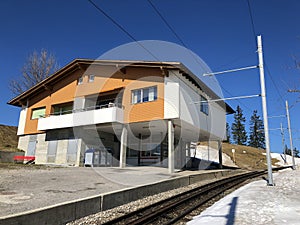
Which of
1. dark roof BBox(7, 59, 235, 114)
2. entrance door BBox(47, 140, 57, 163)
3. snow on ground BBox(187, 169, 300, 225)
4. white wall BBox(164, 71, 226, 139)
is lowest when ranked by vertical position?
snow on ground BBox(187, 169, 300, 225)

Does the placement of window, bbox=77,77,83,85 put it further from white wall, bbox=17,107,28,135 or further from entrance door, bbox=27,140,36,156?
white wall, bbox=17,107,28,135

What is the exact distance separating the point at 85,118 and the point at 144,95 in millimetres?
5534

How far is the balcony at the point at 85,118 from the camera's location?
61.7ft

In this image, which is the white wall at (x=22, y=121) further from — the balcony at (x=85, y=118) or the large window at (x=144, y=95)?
the large window at (x=144, y=95)

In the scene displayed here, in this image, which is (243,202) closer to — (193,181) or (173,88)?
(193,181)

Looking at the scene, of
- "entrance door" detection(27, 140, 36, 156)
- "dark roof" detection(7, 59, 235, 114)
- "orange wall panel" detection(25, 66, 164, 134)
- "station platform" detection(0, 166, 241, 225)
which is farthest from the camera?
"entrance door" detection(27, 140, 36, 156)

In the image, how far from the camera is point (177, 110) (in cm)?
1716

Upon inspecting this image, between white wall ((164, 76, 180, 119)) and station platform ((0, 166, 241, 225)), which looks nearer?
station platform ((0, 166, 241, 225))

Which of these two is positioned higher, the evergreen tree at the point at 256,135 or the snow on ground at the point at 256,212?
the evergreen tree at the point at 256,135

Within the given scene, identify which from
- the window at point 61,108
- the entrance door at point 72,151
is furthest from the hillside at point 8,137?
the entrance door at point 72,151

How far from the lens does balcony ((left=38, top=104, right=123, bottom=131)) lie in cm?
1880

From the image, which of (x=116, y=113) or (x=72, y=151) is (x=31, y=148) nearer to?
(x=72, y=151)

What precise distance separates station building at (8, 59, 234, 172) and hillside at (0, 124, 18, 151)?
4.73m

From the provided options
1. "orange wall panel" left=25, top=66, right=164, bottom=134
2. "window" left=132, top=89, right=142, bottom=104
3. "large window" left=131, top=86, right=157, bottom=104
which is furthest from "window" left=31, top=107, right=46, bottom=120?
"large window" left=131, top=86, right=157, bottom=104
